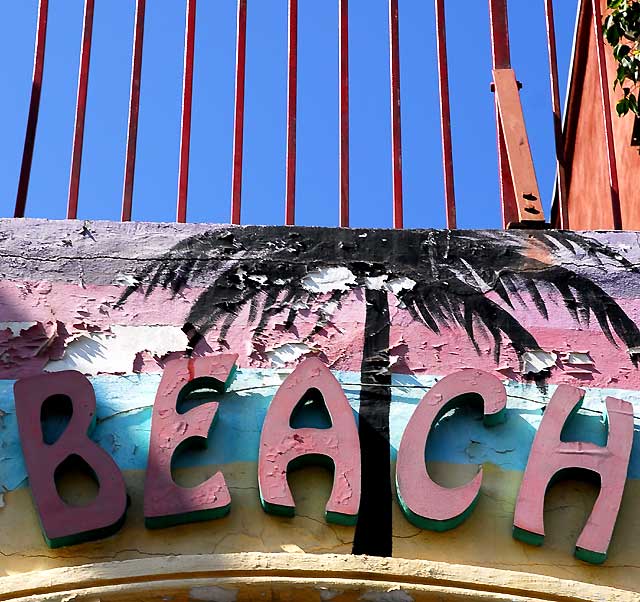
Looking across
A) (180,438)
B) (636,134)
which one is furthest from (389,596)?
(636,134)

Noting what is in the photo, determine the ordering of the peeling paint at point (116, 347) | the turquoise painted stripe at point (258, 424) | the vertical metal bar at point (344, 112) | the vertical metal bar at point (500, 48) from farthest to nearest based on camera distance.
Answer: the vertical metal bar at point (500, 48) → the vertical metal bar at point (344, 112) → the peeling paint at point (116, 347) → the turquoise painted stripe at point (258, 424)

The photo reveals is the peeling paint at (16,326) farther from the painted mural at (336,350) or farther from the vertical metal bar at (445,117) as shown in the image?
the vertical metal bar at (445,117)

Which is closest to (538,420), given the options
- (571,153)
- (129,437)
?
(129,437)

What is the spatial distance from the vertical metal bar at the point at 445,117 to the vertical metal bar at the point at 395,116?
0.18 metres

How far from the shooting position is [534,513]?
4027 millimetres

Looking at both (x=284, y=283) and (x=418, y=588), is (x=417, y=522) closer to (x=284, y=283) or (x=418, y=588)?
(x=418, y=588)

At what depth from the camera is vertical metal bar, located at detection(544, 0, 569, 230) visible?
17.3 feet

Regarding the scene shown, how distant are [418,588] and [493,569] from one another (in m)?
0.25

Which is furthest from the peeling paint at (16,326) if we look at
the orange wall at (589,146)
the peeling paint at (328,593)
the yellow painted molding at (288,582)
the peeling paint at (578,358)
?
the orange wall at (589,146)

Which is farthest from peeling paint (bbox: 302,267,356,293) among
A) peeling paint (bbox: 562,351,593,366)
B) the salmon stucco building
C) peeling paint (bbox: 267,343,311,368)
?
peeling paint (bbox: 562,351,593,366)

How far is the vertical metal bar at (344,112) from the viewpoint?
5.14m

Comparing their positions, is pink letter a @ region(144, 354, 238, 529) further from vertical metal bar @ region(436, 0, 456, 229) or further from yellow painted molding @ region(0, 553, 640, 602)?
vertical metal bar @ region(436, 0, 456, 229)

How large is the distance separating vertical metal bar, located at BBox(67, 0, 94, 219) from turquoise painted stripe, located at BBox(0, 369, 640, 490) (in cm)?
96

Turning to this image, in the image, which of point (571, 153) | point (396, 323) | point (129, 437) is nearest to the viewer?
point (129, 437)
